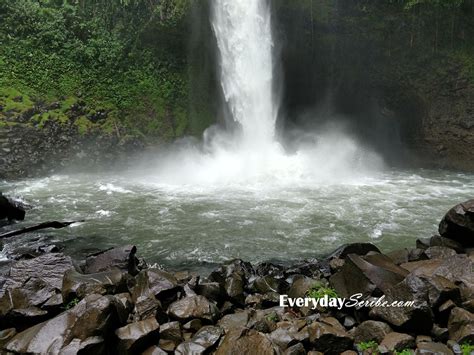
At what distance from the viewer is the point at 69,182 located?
21.5m

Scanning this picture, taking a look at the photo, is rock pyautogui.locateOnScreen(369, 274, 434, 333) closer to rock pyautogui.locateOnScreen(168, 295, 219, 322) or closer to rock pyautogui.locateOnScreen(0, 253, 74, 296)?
rock pyautogui.locateOnScreen(168, 295, 219, 322)

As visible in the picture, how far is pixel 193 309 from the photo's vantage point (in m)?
6.78

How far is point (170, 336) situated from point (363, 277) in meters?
3.51

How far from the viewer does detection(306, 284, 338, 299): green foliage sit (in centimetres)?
708

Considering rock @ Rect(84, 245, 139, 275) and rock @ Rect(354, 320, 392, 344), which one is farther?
rock @ Rect(84, 245, 139, 275)

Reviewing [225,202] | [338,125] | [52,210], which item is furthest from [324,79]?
[52,210]

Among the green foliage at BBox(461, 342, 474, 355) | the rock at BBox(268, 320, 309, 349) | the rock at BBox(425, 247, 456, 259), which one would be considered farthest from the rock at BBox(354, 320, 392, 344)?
the rock at BBox(425, 247, 456, 259)

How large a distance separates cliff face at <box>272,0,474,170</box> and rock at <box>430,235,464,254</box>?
19.3 metres

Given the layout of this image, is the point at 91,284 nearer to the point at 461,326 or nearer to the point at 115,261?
the point at 115,261

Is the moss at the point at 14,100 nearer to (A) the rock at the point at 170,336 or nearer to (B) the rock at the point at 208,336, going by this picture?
(A) the rock at the point at 170,336

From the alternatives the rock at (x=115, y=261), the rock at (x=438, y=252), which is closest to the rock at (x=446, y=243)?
the rock at (x=438, y=252)

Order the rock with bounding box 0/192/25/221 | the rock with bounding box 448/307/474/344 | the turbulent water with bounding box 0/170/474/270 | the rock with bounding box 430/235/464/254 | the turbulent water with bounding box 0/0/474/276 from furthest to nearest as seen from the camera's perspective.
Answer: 1. the rock with bounding box 0/192/25/221
2. the turbulent water with bounding box 0/0/474/276
3. the turbulent water with bounding box 0/170/474/270
4. the rock with bounding box 430/235/464/254
5. the rock with bounding box 448/307/474/344

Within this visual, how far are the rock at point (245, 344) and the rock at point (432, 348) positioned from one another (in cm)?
208

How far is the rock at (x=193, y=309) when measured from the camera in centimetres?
670
